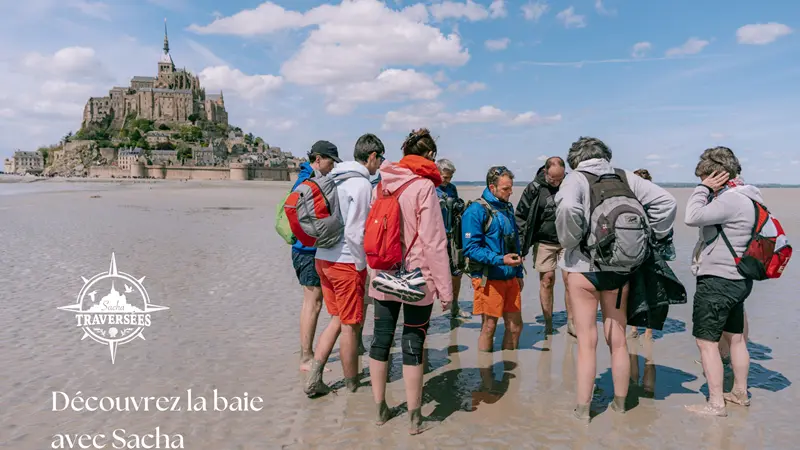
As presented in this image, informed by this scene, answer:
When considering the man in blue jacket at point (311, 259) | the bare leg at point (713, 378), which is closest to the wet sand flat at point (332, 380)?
the bare leg at point (713, 378)

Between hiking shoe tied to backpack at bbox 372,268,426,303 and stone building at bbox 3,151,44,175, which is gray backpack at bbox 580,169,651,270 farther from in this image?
stone building at bbox 3,151,44,175

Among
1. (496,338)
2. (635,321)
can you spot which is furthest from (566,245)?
(496,338)

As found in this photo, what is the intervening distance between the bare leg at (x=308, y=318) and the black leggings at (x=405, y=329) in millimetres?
1221

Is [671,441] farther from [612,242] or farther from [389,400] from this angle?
[389,400]

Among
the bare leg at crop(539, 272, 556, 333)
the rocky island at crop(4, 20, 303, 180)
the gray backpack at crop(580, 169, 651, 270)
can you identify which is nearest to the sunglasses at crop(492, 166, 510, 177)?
the gray backpack at crop(580, 169, 651, 270)

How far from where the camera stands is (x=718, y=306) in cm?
412

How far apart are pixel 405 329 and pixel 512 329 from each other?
1972 millimetres

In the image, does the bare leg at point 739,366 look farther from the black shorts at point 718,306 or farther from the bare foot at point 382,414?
the bare foot at point 382,414

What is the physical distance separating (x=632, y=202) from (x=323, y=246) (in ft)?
8.35

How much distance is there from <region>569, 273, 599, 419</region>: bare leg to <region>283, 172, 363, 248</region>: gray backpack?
2032 mm

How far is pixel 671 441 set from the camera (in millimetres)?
3779

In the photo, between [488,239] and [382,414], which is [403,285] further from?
[488,239]

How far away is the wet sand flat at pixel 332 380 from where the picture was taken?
3885 millimetres

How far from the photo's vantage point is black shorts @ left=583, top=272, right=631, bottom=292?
3932 millimetres
